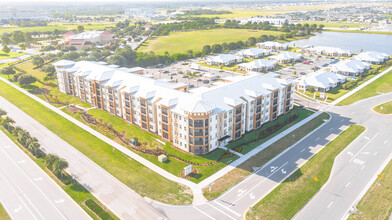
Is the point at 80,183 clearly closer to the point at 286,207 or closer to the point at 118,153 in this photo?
the point at 118,153

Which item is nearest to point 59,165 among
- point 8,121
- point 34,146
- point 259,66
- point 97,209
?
point 97,209

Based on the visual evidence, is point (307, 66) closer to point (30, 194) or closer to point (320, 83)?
point (320, 83)

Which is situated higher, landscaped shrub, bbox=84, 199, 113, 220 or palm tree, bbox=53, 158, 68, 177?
palm tree, bbox=53, 158, 68, 177

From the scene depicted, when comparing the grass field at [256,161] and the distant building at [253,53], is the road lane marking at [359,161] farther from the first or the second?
the distant building at [253,53]

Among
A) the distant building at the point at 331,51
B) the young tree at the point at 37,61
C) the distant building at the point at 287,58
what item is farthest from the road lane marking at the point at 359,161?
the young tree at the point at 37,61

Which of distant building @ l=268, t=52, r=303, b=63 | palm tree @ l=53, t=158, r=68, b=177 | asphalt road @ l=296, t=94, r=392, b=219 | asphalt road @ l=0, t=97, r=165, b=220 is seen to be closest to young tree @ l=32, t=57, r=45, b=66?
asphalt road @ l=0, t=97, r=165, b=220

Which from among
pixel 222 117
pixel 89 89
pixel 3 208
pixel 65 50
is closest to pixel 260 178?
pixel 222 117

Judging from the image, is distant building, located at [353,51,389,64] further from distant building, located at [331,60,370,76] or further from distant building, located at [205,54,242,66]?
distant building, located at [205,54,242,66]
